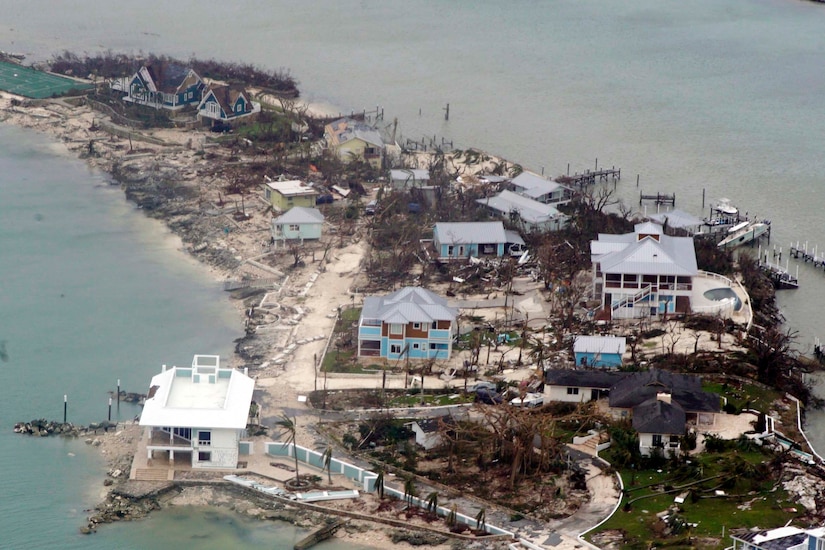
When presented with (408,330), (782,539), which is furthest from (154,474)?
(782,539)

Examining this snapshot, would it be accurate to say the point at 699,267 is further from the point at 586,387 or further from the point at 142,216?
the point at 142,216

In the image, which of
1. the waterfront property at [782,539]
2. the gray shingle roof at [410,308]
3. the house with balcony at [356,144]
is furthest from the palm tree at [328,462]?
the house with balcony at [356,144]

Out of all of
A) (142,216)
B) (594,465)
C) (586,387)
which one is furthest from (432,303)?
(142,216)

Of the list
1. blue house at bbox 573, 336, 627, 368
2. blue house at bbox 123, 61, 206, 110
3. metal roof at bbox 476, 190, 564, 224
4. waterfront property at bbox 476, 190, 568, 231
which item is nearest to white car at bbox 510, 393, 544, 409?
blue house at bbox 573, 336, 627, 368

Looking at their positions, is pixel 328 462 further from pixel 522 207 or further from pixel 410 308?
pixel 522 207

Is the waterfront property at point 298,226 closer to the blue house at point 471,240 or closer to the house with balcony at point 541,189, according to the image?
Result: the blue house at point 471,240

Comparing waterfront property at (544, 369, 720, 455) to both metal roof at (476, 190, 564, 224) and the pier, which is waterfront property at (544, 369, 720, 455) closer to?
metal roof at (476, 190, 564, 224)

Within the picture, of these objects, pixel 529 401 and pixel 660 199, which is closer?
pixel 529 401
